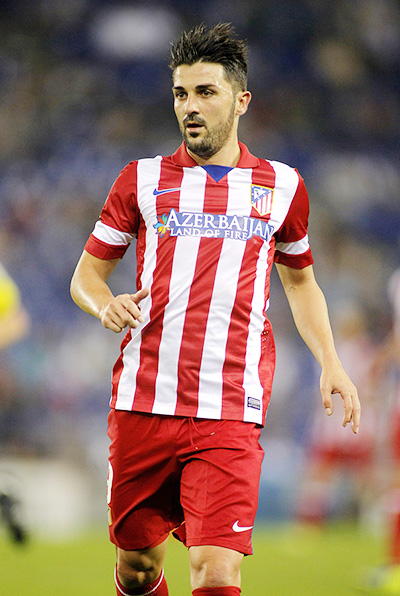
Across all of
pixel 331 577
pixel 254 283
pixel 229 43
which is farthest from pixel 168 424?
pixel 331 577

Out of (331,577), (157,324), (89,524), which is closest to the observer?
(157,324)

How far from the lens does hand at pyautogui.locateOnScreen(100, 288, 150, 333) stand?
2.40 meters

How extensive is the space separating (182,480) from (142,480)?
151 mm

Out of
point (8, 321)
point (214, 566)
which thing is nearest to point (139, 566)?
point (214, 566)

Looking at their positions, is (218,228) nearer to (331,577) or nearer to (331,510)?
(331,577)

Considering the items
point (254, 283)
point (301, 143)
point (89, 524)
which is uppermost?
point (301, 143)

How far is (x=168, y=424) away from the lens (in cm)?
273

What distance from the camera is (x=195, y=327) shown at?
275cm

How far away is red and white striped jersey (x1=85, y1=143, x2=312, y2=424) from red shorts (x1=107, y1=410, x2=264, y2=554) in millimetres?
59

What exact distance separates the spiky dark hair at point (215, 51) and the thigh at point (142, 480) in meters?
1.26

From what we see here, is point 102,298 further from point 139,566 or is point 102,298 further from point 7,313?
point 7,313

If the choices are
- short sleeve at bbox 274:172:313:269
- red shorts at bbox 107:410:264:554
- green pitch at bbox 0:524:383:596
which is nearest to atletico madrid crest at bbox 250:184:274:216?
short sleeve at bbox 274:172:313:269

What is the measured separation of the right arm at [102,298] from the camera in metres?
2.41

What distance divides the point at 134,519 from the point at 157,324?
677 millimetres
